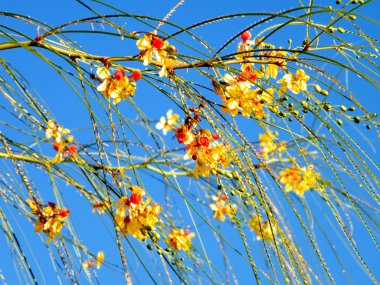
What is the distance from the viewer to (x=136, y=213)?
113 cm

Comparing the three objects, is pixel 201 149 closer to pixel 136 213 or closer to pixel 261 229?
pixel 136 213

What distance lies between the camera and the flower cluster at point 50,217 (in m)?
1.27

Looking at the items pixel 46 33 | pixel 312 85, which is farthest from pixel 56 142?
pixel 312 85

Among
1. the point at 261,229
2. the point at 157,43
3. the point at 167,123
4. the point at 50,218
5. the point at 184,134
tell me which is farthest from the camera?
the point at 167,123

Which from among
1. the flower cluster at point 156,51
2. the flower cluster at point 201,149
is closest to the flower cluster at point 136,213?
the flower cluster at point 201,149

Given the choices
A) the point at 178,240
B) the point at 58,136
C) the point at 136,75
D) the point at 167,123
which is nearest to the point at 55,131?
the point at 58,136

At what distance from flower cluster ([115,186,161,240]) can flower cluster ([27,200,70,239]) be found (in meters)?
0.21

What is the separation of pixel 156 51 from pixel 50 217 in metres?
0.50

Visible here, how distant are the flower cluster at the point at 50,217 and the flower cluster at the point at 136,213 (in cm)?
21

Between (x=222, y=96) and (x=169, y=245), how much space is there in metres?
0.32

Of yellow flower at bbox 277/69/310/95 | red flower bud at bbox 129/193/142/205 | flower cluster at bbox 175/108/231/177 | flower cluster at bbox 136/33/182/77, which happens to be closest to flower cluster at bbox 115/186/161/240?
red flower bud at bbox 129/193/142/205

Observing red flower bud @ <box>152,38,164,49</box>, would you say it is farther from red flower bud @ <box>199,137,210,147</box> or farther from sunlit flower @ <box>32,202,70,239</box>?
sunlit flower @ <box>32,202,70,239</box>

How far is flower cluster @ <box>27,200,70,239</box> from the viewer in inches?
50.0

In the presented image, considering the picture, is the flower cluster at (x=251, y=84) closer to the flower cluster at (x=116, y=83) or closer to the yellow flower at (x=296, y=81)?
the yellow flower at (x=296, y=81)
